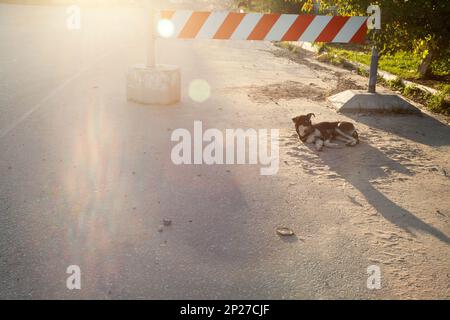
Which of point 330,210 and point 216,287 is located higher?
point 330,210

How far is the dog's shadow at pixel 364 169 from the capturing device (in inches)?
147

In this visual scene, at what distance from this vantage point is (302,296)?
2699mm

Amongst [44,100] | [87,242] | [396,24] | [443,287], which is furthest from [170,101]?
[443,287]

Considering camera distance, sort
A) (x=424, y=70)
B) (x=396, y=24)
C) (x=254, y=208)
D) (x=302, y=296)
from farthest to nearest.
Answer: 1. (x=424, y=70)
2. (x=396, y=24)
3. (x=254, y=208)
4. (x=302, y=296)

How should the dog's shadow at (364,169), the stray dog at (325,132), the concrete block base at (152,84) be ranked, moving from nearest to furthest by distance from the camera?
the dog's shadow at (364,169) < the stray dog at (325,132) < the concrete block base at (152,84)

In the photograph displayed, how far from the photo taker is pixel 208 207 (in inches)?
151

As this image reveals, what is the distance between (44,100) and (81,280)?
5313 mm

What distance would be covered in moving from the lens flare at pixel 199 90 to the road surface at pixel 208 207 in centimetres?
33

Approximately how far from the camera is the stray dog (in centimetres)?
559

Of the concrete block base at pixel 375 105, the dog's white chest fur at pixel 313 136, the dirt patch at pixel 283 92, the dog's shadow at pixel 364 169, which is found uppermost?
the dirt patch at pixel 283 92

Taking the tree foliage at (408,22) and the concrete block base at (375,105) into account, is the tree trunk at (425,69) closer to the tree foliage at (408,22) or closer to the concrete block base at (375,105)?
the tree foliage at (408,22)

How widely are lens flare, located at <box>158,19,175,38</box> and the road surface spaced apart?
1.15m

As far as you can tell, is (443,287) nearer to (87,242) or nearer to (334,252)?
(334,252)

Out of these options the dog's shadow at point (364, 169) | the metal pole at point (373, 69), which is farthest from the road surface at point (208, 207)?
the metal pole at point (373, 69)
